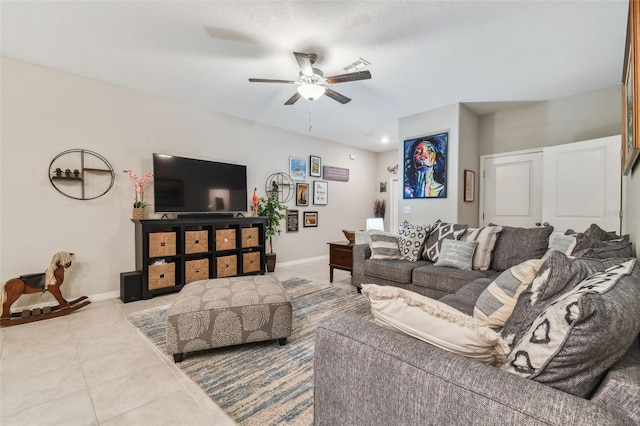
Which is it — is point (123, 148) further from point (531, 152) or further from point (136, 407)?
point (531, 152)

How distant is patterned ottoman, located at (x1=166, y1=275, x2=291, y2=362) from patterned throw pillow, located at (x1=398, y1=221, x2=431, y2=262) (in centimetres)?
161

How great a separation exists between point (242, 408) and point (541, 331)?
147 cm

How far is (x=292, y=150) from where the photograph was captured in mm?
5406

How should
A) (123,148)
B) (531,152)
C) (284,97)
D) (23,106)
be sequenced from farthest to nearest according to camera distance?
(531,152)
(284,97)
(123,148)
(23,106)

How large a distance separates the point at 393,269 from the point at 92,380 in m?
2.57

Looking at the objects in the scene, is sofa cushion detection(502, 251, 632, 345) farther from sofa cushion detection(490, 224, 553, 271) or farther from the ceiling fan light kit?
the ceiling fan light kit

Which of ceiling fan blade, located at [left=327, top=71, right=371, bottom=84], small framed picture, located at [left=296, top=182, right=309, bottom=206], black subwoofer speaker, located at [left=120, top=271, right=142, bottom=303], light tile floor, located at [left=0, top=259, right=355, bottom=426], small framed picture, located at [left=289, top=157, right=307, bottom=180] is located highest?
ceiling fan blade, located at [left=327, top=71, right=371, bottom=84]

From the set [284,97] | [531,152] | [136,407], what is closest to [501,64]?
[531,152]

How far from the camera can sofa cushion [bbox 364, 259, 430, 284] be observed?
2.86 meters

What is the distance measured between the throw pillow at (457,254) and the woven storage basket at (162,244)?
312cm

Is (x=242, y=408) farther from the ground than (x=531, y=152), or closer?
closer

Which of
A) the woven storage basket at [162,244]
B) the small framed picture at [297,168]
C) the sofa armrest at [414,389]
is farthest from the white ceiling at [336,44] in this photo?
the sofa armrest at [414,389]

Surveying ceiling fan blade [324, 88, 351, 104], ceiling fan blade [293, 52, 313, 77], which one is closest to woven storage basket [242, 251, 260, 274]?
ceiling fan blade [324, 88, 351, 104]

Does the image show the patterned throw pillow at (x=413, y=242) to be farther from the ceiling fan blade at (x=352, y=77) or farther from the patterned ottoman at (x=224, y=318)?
the ceiling fan blade at (x=352, y=77)
